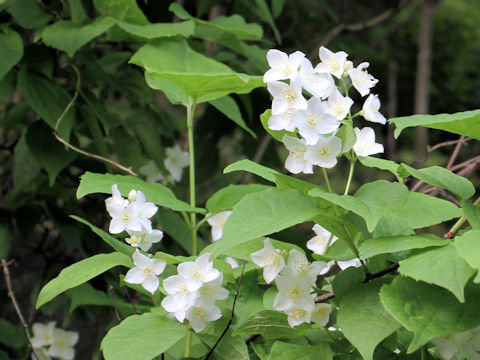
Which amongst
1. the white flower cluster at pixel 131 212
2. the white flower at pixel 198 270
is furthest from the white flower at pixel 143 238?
the white flower at pixel 198 270

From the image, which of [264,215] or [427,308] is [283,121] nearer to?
[264,215]

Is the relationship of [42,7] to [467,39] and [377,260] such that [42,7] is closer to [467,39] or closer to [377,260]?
[377,260]

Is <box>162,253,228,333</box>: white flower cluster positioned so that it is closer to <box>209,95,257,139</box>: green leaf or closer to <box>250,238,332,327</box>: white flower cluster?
<box>250,238,332,327</box>: white flower cluster

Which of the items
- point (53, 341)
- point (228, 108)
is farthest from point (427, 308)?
point (53, 341)

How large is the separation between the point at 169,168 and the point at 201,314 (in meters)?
0.93

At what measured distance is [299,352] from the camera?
70 centimetres

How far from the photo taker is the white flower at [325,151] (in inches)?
27.3

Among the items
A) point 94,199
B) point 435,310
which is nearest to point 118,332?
point 435,310

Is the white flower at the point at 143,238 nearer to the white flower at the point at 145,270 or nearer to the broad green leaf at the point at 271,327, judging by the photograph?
the white flower at the point at 145,270

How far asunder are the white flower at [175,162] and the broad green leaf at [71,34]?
44cm

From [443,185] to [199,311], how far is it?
300 millimetres

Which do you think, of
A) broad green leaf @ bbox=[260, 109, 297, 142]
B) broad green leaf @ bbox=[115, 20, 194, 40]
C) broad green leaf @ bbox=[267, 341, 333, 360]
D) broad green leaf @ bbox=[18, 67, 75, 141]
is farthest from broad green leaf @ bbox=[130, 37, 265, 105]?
broad green leaf @ bbox=[267, 341, 333, 360]

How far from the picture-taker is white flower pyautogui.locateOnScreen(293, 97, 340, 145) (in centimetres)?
69

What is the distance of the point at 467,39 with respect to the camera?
5988 mm
